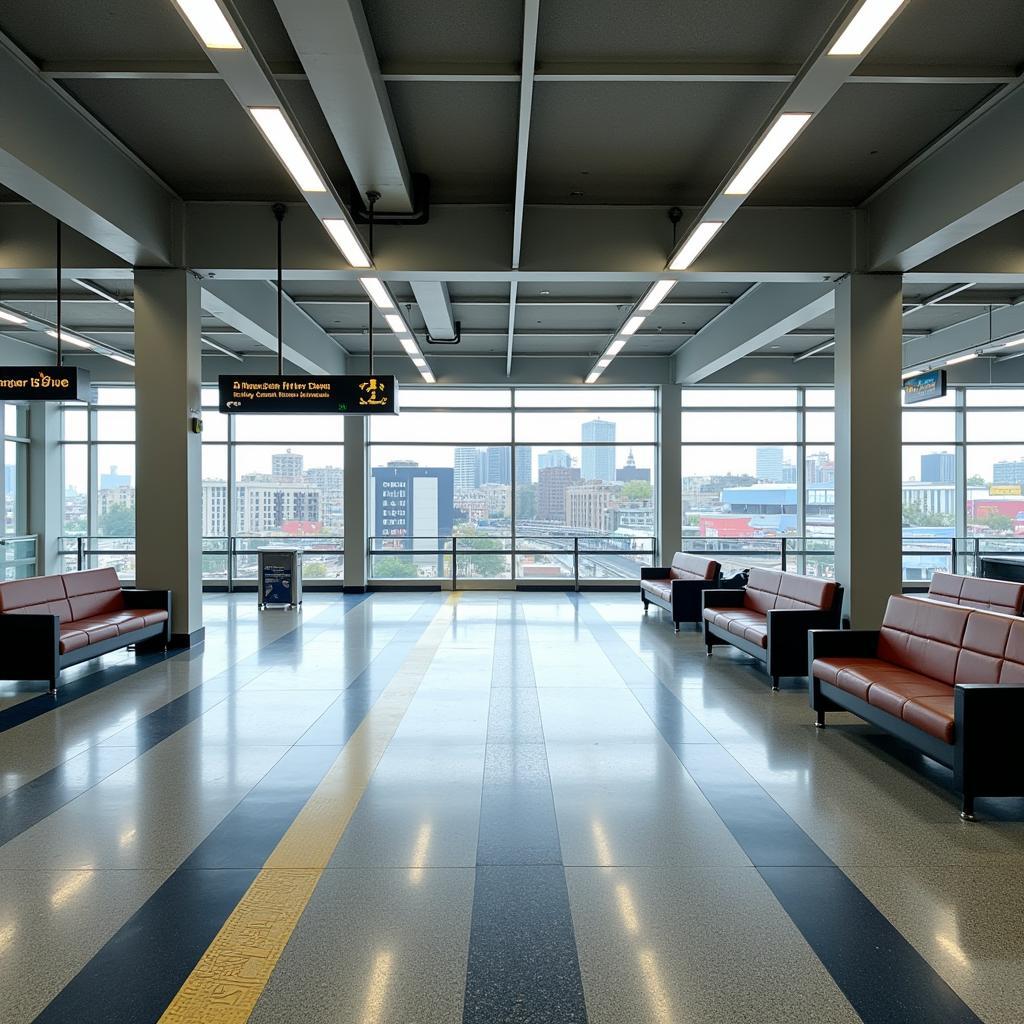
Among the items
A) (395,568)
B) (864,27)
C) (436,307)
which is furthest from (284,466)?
(864,27)

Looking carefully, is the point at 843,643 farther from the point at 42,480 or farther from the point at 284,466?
the point at 42,480

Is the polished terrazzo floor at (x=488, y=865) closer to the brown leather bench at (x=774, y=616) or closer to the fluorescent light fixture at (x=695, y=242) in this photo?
the brown leather bench at (x=774, y=616)

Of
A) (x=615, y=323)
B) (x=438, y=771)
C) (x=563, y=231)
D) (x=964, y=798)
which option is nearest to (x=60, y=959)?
(x=438, y=771)

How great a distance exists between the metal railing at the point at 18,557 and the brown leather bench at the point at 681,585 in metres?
11.0

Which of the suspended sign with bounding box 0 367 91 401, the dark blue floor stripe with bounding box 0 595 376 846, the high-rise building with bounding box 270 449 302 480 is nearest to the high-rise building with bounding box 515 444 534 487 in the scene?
the high-rise building with bounding box 270 449 302 480

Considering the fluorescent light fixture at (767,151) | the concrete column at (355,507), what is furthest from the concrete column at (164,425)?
the concrete column at (355,507)

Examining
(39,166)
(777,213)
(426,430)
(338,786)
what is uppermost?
(777,213)

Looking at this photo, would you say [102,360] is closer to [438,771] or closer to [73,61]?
[73,61]

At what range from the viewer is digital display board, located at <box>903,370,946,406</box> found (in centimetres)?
1017

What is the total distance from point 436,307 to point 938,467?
1059cm

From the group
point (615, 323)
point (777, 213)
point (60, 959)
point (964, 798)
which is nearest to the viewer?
point (60, 959)

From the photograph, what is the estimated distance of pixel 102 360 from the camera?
13.9m

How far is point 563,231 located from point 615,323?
14.3 feet

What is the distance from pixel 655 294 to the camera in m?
8.10
